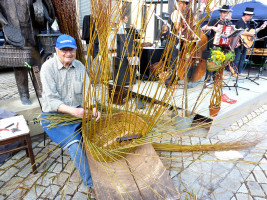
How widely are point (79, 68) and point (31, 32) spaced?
1104 mm

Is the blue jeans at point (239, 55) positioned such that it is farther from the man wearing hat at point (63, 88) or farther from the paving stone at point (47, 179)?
the paving stone at point (47, 179)

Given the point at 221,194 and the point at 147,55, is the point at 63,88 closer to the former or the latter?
the point at 221,194

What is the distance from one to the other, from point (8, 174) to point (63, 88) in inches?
43.1

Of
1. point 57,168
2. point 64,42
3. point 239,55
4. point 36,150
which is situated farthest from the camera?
point 239,55

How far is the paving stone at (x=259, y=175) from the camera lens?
1856 millimetres

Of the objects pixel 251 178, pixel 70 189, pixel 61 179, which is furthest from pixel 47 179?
pixel 251 178

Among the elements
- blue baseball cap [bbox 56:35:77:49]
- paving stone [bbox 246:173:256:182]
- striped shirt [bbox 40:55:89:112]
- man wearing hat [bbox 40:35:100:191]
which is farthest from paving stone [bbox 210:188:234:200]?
blue baseball cap [bbox 56:35:77:49]

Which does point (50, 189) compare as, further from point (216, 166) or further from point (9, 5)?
point (9, 5)

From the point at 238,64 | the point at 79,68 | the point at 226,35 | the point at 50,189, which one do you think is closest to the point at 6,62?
the point at 79,68

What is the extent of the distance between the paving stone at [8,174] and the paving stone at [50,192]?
473 mm

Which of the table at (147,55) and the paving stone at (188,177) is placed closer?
the paving stone at (188,177)

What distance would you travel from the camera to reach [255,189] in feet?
5.74

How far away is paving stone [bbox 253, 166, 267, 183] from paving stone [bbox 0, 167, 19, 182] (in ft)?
8.30

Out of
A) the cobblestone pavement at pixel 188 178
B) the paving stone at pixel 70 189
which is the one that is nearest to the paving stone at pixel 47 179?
the cobblestone pavement at pixel 188 178
